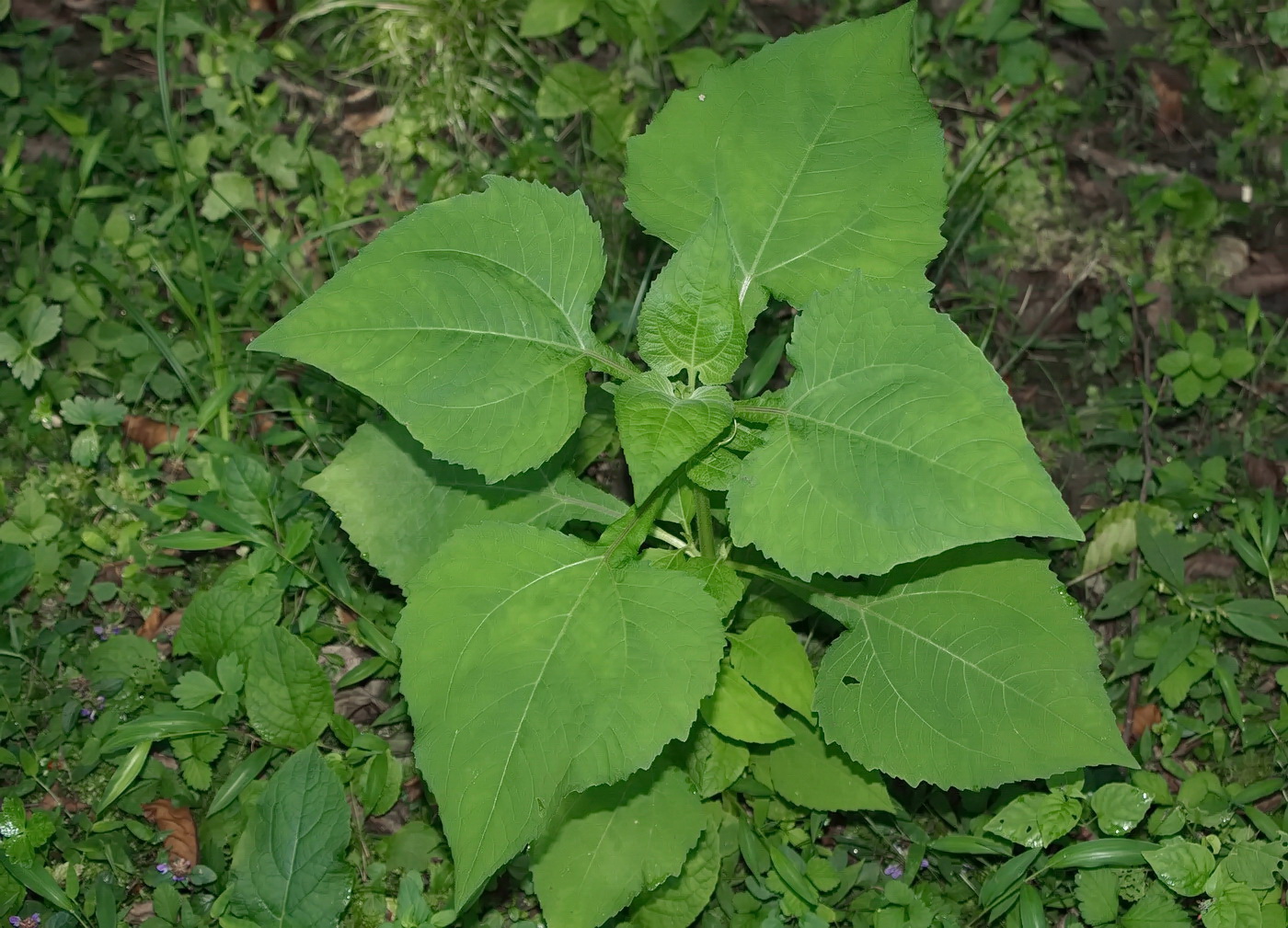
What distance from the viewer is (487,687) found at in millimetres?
2244

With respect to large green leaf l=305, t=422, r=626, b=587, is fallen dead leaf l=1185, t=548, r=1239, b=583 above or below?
below

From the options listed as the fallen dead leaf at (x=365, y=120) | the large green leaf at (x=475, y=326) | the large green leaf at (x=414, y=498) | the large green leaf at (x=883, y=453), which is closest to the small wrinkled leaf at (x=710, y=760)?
the large green leaf at (x=414, y=498)

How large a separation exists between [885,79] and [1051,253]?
1895 millimetres

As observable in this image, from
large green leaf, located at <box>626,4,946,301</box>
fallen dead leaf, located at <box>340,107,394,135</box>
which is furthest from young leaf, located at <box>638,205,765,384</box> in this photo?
fallen dead leaf, located at <box>340,107,394,135</box>

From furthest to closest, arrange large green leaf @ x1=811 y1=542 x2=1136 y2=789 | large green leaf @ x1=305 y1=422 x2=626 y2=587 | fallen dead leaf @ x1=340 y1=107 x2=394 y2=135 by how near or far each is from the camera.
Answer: fallen dead leaf @ x1=340 y1=107 x2=394 y2=135 → large green leaf @ x1=305 y1=422 x2=626 y2=587 → large green leaf @ x1=811 y1=542 x2=1136 y2=789

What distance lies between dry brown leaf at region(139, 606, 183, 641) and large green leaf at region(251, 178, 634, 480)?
1.64 metres

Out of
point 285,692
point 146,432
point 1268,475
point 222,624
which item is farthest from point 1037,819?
point 146,432

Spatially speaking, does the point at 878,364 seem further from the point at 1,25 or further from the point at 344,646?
the point at 1,25

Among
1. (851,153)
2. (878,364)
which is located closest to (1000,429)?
(878,364)

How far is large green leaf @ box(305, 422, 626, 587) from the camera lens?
2.90 metres

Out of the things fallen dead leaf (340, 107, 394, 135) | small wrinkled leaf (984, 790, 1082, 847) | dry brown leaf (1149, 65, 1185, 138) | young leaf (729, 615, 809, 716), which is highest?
dry brown leaf (1149, 65, 1185, 138)

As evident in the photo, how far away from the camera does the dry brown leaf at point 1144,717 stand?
11.3 feet

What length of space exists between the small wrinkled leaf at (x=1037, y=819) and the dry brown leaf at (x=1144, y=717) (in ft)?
1.48

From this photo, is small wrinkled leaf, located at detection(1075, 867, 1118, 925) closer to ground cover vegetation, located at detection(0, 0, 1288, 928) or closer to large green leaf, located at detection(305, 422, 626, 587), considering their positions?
ground cover vegetation, located at detection(0, 0, 1288, 928)
